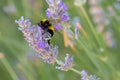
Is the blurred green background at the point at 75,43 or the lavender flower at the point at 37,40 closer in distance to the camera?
the lavender flower at the point at 37,40

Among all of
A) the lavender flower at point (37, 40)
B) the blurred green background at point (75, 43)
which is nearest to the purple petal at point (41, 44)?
the lavender flower at point (37, 40)

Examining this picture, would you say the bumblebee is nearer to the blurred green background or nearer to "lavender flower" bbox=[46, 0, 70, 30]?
"lavender flower" bbox=[46, 0, 70, 30]

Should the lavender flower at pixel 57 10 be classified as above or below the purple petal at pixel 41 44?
above

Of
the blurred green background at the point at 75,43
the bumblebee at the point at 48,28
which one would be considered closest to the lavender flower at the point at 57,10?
the bumblebee at the point at 48,28

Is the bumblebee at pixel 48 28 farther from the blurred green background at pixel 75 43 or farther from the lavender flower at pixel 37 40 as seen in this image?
the blurred green background at pixel 75 43

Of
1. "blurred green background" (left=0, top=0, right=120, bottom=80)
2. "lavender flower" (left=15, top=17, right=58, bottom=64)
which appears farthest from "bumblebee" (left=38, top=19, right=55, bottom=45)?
"blurred green background" (left=0, top=0, right=120, bottom=80)

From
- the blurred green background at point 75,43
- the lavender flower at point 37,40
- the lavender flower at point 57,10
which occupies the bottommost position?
the lavender flower at point 37,40

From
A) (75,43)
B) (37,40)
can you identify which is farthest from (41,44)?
(75,43)
